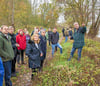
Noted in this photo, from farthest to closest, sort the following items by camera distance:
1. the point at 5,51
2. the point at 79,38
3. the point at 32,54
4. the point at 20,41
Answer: the point at 20,41, the point at 79,38, the point at 32,54, the point at 5,51

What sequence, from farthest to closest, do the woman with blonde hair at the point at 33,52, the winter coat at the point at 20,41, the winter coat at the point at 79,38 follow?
the winter coat at the point at 20,41
the winter coat at the point at 79,38
the woman with blonde hair at the point at 33,52

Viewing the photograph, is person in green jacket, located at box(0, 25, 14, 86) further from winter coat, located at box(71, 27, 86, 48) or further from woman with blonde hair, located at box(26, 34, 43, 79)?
winter coat, located at box(71, 27, 86, 48)

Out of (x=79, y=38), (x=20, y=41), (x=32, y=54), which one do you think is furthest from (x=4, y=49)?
(x=79, y=38)

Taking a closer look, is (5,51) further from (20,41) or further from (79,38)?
(79,38)

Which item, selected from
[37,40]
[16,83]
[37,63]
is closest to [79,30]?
[37,40]

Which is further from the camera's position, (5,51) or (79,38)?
A: (79,38)

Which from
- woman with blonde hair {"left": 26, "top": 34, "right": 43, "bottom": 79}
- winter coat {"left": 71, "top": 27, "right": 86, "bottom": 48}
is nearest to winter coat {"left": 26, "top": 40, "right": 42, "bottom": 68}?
woman with blonde hair {"left": 26, "top": 34, "right": 43, "bottom": 79}

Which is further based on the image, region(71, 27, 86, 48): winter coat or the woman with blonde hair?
region(71, 27, 86, 48): winter coat

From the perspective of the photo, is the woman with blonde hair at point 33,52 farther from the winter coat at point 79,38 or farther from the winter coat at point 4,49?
the winter coat at point 79,38

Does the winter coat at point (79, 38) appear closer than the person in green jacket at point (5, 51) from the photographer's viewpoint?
No

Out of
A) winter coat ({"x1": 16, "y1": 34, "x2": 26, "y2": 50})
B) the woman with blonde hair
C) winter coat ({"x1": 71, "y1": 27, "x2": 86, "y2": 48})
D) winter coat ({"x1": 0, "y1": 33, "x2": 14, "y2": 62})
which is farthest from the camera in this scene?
winter coat ({"x1": 16, "y1": 34, "x2": 26, "y2": 50})

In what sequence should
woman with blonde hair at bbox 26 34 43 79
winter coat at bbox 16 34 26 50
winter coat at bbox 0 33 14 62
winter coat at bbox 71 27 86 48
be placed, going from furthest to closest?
winter coat at bbox 16 34 26 50 < winter coat at bbox 71 27 86 48 < woman with blonde hair at bbox 26 34 43 79 < winter coat at bbox 0 33 14 62

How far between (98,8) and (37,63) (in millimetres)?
5634

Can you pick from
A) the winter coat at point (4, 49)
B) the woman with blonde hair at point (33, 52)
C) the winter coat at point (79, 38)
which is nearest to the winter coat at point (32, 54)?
the woman with blonde hair at point (33, 52)
